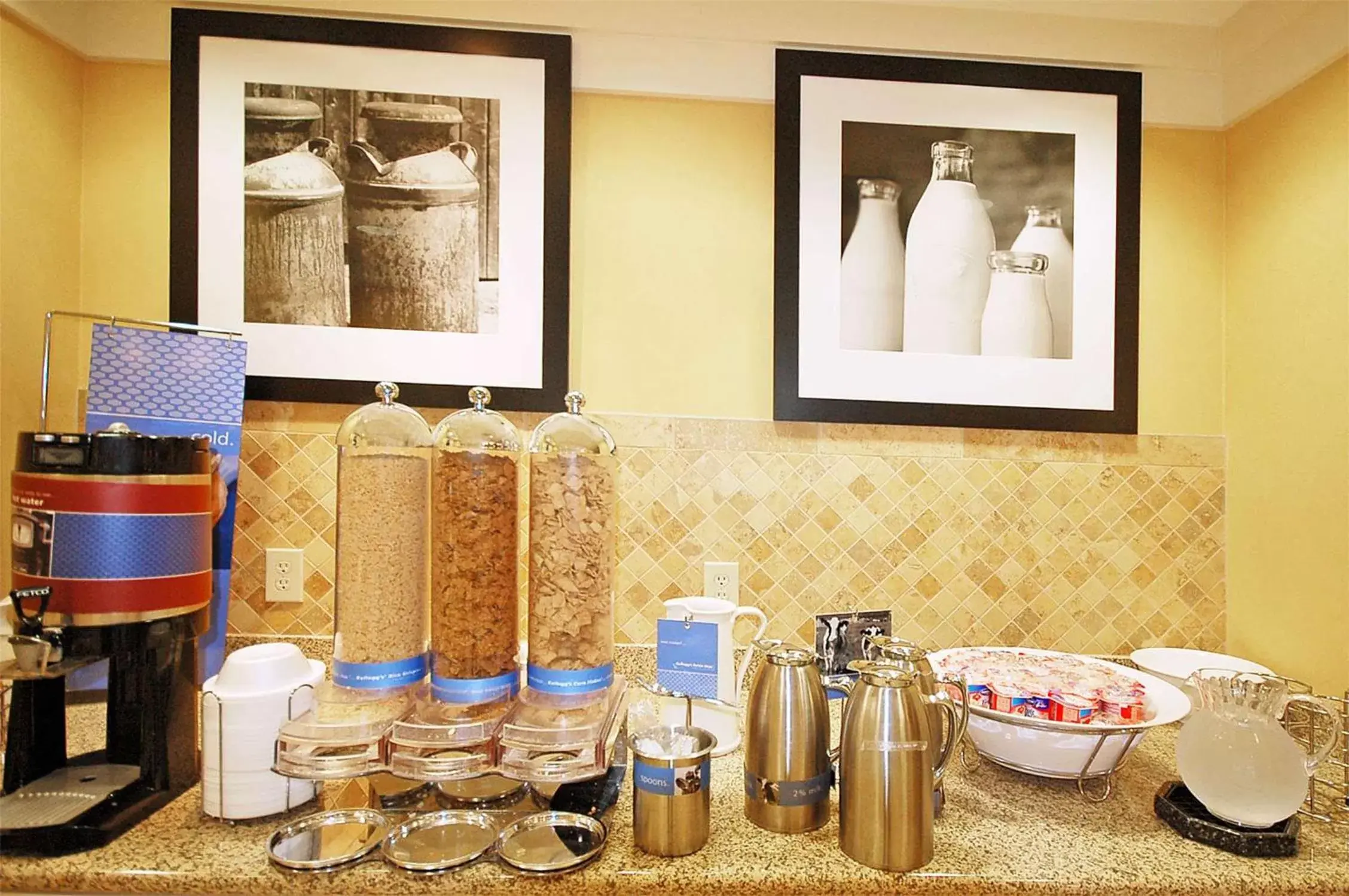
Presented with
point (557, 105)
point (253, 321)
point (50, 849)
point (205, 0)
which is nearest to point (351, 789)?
point (50, 849)

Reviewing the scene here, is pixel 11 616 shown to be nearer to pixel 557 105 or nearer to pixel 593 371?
pixel 593 371

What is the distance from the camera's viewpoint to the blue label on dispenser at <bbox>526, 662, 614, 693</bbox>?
105 centimetres

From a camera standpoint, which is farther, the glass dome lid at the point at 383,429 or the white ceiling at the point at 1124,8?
the white ceiling at the point at 1124,8

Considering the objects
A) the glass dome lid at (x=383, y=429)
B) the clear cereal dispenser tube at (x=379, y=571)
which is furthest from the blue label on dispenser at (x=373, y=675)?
the glass dome lid at (x=383, y=429)

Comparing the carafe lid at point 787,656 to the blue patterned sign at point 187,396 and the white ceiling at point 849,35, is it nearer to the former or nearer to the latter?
the blue patterned sign at point 187,396

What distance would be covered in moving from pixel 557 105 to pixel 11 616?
1.38 m

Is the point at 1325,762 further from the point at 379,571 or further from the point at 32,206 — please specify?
the point at 32,206

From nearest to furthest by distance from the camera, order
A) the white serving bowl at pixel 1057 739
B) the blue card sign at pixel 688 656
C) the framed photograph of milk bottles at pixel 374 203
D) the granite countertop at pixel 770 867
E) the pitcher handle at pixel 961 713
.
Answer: the granite countertop at pixel 770 867
the pitcher handle at pixel 961 713
the white serving bowl at pixel 1057 739
the blue card sign at pixel 688 656
the framed photograph of milk bottles at pixel 374 203

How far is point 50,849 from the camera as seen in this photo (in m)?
0.93

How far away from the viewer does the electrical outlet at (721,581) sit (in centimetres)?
160

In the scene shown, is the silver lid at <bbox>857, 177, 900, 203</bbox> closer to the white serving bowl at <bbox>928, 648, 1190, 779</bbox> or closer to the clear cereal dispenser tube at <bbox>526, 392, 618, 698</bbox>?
the clear cereal dispenser tube at <bbox>526, 392, 618, 698</bbox>

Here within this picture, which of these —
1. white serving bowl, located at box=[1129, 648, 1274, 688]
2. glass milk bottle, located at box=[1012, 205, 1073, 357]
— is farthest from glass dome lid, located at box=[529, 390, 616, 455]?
white serving bowl, located at box=[1129, 648, 1274, 688]

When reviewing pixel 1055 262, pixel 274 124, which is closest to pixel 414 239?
pixel 274 124

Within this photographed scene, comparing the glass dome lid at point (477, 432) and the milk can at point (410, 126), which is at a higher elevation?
the milk can at point (410, 126)
